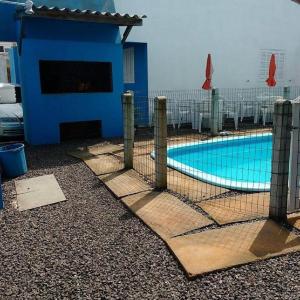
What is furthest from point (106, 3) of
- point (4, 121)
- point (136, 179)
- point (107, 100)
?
point (136, 179)

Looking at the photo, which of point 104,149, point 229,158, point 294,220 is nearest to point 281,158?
point 294,220

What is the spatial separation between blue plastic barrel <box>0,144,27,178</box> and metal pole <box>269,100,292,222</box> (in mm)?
4694

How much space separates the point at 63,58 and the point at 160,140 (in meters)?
5.21

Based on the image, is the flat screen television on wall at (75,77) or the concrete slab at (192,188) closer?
the concrete slab at (192,188)

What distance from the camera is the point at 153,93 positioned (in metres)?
12.4

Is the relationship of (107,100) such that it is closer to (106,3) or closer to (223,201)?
(106,3)

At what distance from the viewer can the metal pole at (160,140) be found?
5.16 meters

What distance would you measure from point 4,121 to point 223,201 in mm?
7666

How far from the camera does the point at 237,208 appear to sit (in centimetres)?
438

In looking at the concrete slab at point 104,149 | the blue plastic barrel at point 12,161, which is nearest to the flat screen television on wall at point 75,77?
the concrete slab at point 104,149

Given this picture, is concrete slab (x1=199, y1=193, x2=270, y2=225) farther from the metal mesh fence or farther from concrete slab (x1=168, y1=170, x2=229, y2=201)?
concrete slab (x1=168, y1=170, x2=229, y2=201)

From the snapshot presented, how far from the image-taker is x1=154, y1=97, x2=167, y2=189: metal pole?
516 centimetres

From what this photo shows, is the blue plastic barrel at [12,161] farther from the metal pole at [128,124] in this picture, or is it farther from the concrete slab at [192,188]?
the concrete slab at [192,188]

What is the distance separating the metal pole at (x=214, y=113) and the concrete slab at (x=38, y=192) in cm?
553
